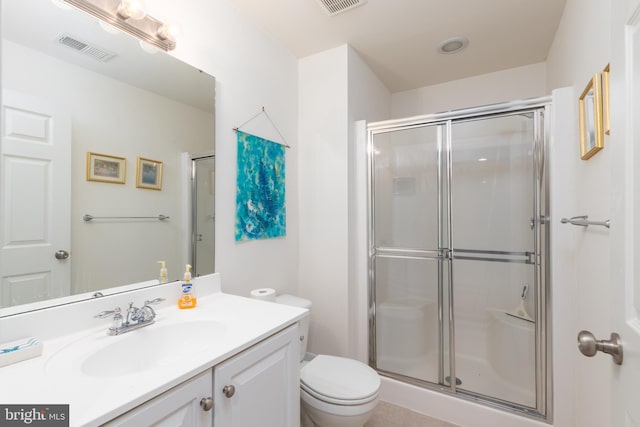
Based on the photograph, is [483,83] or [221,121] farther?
[483,83]

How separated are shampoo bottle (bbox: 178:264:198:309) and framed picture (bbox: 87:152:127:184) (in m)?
0.51

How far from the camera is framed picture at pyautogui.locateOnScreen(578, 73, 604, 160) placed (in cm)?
109

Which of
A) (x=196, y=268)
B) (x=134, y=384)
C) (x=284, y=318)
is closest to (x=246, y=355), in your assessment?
(x=284, y=318)

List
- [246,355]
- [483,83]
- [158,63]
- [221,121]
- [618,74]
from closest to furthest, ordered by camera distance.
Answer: [618,74]
[246,355]
[158,63]
[221,121]
[483,83]

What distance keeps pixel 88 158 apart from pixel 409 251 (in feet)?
6.29

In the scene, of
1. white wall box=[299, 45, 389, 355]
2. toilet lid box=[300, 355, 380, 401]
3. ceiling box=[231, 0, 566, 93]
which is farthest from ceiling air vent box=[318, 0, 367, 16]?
toilet lid box=[300, 355, 380, 401]

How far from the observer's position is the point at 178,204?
145cm

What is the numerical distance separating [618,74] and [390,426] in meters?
1.98

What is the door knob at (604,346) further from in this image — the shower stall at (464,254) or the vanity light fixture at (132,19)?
the vanity light fixture at (132,19)

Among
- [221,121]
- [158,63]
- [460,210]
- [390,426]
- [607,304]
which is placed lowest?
[390,426]

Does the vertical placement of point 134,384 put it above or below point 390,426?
above

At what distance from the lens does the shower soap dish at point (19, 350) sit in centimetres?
81

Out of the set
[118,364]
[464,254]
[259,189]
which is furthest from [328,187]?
[118,364]

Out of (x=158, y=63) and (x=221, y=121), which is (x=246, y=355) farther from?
(x=158, y=63)
